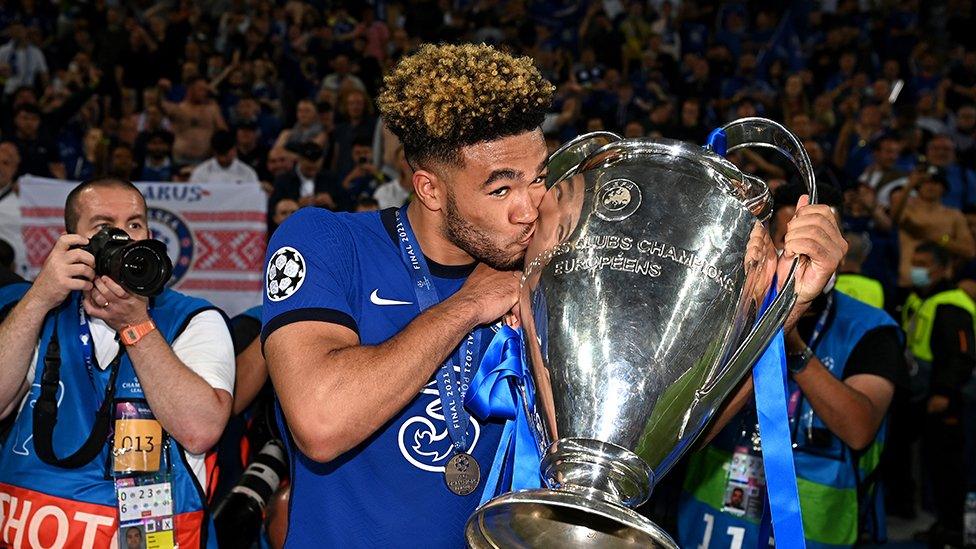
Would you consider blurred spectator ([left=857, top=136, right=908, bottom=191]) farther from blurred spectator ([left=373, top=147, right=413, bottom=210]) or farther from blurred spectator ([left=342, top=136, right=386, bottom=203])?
blurred spectator ([left=342, top=136, right=386, bottom=203])

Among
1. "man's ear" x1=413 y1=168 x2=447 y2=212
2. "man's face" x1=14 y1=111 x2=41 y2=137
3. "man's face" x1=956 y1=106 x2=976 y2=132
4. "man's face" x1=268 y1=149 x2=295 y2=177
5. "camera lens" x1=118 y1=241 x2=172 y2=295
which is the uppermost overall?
"man's face" x1=956 y1=106 x2=976 y2=132

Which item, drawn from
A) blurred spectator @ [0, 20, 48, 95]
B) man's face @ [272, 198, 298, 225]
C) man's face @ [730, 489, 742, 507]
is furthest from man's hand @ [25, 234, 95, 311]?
blurred spectator @ [0, 20, 48, 95]

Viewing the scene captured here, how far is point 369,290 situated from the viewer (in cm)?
250

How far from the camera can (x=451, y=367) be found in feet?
8.04

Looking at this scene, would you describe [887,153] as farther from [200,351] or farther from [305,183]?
[200,351]

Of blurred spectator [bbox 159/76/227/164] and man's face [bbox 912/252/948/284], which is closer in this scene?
man's face [bbox 912/252/948/284]

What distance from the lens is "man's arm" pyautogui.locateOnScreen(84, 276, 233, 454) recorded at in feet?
10.5

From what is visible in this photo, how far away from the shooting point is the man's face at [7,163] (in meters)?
9.15

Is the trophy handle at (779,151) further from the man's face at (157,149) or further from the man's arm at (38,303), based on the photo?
the man's face at (157,149)

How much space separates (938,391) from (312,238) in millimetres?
6163

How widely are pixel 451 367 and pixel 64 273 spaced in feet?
4.32

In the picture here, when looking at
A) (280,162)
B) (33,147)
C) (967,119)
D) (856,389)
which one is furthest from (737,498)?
(967,119)

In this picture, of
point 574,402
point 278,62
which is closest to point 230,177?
point 278,62

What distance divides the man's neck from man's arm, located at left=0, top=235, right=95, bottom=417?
1.10 meters
